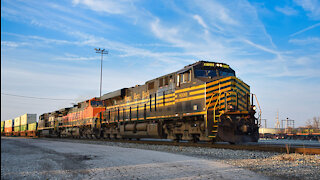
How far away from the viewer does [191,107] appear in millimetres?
13789

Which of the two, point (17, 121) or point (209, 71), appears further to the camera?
point (17, 121)

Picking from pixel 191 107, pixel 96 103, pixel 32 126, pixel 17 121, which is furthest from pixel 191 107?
pixel 17 121

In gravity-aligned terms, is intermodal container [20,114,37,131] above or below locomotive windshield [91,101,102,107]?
below

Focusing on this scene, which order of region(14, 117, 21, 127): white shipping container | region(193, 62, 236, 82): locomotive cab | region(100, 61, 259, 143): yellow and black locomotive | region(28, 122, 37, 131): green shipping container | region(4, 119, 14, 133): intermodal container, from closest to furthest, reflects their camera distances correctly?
region(100, 61, 259, 143): yellow and black locomotive
region(193, 62, 236, 82): locomotive cab
region(28, 122, 37, 131): green shipping container
region(14, 117, 21, 127): white shipping container
region(4, 119, 14, 133): intermodal container

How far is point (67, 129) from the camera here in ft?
107

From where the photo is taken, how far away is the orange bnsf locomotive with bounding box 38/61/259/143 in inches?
485

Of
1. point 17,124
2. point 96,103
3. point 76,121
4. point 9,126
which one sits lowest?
point 9,126

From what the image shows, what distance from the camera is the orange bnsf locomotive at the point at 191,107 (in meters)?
12.3

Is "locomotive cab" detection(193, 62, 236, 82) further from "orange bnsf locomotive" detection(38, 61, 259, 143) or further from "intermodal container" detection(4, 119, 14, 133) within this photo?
"intermodal container" detection(4, 119, 14, 133)

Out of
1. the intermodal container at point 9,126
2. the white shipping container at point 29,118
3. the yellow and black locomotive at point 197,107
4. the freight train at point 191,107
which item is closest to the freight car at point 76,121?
the freight train at point 191,107

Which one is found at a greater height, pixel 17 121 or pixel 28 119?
pixel 28 119

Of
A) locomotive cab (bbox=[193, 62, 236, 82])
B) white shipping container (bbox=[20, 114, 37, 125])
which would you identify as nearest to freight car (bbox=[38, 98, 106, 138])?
white shipping container (bbox=[20, 114, 37, 125])

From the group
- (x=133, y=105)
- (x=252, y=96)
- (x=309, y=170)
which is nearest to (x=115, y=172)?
(x=309, y=170)

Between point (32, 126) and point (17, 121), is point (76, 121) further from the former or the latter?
point (17, 121)
